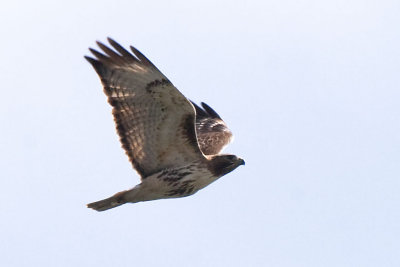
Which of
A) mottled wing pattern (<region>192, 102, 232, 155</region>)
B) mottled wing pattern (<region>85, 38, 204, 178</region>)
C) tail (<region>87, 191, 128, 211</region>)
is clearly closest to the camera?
mottled wing pattern (<region>85, 38, 204, 178</region>)

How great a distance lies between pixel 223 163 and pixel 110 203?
160 cm

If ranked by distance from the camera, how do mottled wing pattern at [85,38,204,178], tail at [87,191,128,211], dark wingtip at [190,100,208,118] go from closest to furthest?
mottled wing pattern at [85,38,204,178] → tail at [87,191,128,211] → dark wingtip at [190,100,208,118]

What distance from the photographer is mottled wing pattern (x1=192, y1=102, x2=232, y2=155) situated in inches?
711

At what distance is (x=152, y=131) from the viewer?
16375mm

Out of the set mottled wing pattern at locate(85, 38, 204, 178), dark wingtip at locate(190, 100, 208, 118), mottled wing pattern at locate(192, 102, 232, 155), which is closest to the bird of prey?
mottled wing pattern at locate(85, 38, 204, 178)

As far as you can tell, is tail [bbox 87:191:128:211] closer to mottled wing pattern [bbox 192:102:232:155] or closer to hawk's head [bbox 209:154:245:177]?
hawk's head [bbox 209:154:245:177]

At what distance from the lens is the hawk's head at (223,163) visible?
16438 mm

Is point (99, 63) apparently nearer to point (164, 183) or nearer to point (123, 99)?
point (123, 99)

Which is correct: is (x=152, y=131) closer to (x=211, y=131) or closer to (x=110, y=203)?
(x=110, y=203)

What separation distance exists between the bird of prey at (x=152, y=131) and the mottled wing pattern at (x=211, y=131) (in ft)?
4.46

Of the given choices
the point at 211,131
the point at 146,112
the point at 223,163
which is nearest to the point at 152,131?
the point at 146,112

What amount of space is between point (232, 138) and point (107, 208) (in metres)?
2.78

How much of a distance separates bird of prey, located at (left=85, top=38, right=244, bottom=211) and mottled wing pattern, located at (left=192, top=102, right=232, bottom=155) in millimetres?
1360

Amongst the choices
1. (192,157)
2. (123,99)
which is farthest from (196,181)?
(123,99)
